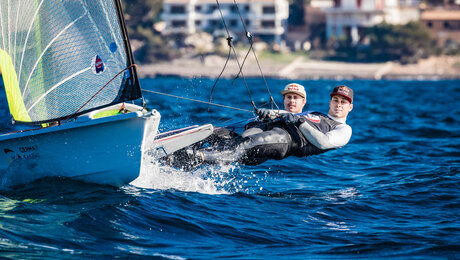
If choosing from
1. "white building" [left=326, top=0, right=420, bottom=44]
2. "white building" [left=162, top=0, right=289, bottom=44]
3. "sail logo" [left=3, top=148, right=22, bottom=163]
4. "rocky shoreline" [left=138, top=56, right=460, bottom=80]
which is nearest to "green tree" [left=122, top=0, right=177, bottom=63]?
"rocky shoreline" [left=138, top=56, right=460, bottom=80]

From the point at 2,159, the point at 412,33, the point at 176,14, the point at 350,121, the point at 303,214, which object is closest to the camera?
the point at 303,214

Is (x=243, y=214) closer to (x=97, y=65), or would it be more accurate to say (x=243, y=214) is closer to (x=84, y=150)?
(x=84, y=150)

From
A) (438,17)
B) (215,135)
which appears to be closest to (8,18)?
(215,135)

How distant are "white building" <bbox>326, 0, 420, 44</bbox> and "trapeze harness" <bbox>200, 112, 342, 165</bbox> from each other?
67743 mm

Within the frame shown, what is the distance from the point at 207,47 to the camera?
70438 millimetres

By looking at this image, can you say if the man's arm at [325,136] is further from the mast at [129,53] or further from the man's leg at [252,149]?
the mast at [129,53]

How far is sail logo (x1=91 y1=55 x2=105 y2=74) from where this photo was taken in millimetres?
6453

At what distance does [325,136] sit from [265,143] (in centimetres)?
61

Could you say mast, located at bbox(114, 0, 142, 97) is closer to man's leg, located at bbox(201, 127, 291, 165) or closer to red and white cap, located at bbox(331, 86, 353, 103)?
man's leg, located at bbox(201, 127, 291, 165)

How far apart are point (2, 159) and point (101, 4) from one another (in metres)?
1.92

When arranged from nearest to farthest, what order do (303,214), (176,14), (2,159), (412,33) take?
(303,214)
(2,159)
(412,33)
(176,14)

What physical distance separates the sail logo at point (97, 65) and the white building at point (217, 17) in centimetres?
6741

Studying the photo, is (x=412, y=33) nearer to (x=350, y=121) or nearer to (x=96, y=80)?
(x=350, y=121)

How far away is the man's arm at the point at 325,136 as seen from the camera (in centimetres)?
657
